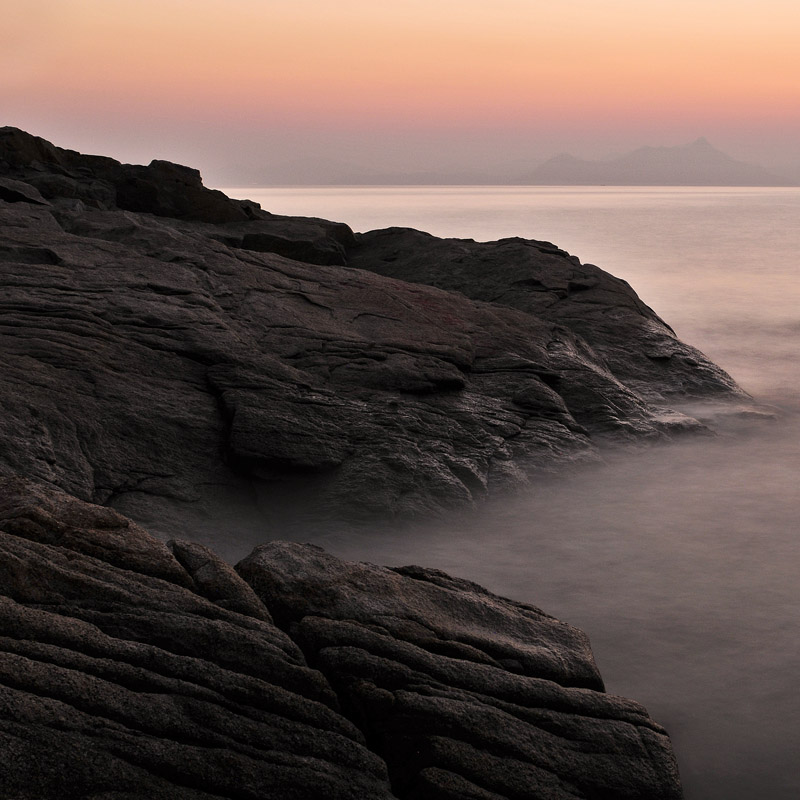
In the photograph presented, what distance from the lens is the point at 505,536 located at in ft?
41.6

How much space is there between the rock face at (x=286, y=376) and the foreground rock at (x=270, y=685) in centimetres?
464

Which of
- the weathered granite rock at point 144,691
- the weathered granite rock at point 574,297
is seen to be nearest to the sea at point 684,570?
the weathered granite rock at point 574,297

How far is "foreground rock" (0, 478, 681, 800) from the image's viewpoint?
5.45m

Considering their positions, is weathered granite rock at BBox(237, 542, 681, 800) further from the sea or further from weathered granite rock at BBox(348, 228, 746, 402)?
weathered granite rock at BBox(348, 228, 746, 402)

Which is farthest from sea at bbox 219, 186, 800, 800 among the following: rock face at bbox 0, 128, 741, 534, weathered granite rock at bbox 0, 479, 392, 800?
weathered granite rock at bbox 0, 479, 392, 800

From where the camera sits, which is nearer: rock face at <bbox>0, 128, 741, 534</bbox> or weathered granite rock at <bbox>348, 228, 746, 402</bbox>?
rock face at <bbox>0, 128, 741, 534</bbox>

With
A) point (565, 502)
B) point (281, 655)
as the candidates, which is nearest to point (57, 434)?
point (281, 655)

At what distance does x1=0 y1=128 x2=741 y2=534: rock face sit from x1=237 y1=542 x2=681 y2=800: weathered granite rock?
16.2 feet

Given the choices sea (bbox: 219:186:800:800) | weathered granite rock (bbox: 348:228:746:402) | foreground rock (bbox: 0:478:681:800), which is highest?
weathered granite rock (bbox: 348:228:746:402)

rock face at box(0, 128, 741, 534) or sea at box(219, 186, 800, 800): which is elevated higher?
rock face at box(0, 128, 741, 534)

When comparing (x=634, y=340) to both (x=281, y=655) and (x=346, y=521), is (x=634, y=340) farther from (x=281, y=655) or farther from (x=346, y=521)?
(x=281, y=655)

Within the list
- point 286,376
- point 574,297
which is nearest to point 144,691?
point 286,376

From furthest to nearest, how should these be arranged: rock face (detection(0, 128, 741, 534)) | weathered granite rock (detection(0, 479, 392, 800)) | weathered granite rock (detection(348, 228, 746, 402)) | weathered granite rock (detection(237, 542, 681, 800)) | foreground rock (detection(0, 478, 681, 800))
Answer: weathered granite rock (detection(348, 228, 746, 402)), rock face (detection(0, 128, 741, 534)), weathered granite rock (detection(237, 542, 681, 800)), foreground rock (detection(0, 478, 681, 800)), weathered granite rock (detection(0, 479, 392, 800))

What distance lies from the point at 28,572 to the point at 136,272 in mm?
10917
